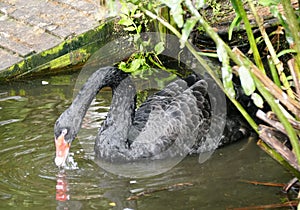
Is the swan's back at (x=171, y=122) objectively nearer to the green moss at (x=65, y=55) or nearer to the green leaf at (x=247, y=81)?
the green moss at (x=65, y=55)

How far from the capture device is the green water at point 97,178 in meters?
4.08

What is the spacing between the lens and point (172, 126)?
4.98m

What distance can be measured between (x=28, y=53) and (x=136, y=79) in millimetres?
984

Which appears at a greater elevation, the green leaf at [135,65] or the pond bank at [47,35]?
the pond bank at [47,35]

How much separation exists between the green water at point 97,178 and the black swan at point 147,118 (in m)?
0.17

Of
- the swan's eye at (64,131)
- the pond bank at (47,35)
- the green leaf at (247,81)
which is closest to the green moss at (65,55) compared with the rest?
the pond bank at (47,35)

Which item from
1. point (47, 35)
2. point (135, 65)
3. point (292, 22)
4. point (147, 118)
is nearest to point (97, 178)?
point (147, 118)

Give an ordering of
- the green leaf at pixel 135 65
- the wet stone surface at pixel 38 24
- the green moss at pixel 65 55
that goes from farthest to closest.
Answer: the wet stone surface at pixel 38 24 < the green moss at pixel 65 55 < the green leaf at pixel 135 65

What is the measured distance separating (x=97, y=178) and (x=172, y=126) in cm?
78

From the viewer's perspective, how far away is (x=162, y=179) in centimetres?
443

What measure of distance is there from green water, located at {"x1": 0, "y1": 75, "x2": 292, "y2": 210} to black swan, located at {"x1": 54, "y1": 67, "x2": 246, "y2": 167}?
0.17 meters

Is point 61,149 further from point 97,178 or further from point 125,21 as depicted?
point 125,21

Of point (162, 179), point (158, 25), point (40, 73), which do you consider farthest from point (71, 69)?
point (162, 179)

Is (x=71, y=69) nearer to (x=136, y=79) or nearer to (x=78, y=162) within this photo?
(x=136, y=79)
